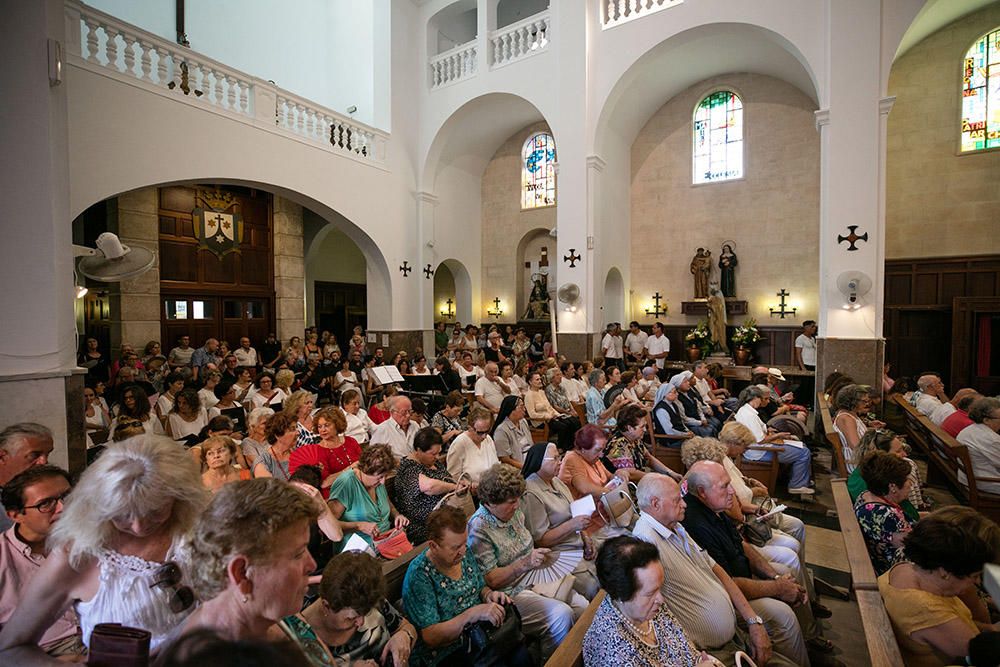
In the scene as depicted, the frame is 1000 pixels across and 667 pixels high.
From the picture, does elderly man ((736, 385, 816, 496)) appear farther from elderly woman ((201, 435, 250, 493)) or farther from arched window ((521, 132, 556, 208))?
arched window ((521, 132, 556, 208))

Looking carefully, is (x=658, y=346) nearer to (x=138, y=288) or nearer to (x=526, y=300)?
(x=526, y=300)

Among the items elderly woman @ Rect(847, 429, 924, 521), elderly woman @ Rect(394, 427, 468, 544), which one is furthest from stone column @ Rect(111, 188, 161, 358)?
elderly woman @ Rect(847, 429, 924, 521)

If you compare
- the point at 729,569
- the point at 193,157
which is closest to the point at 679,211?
the point at 193,157

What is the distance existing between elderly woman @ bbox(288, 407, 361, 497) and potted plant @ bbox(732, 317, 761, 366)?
9.67 metres

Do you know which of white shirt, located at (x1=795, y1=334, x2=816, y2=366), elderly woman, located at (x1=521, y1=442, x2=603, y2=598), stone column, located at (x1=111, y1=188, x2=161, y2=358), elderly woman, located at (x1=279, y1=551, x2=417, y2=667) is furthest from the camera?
white shirt, located at (x1=795, y1=334, x2=816, y2=366)

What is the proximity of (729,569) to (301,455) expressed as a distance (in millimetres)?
2830

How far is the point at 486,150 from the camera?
14703 mm

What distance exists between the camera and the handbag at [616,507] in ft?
10.2

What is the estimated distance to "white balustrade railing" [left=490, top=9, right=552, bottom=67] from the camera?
11163 millimetres

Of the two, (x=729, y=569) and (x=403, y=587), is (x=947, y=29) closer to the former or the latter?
(x=729, y=569)

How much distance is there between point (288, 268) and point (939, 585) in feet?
41.6

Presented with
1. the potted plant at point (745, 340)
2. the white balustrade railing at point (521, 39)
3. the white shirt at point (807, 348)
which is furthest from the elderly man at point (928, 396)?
the white balustrade railing at point (521, 39)

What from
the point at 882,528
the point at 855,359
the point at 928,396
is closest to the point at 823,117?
the point at 855,359

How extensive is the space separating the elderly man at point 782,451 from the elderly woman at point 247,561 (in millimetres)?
4856
